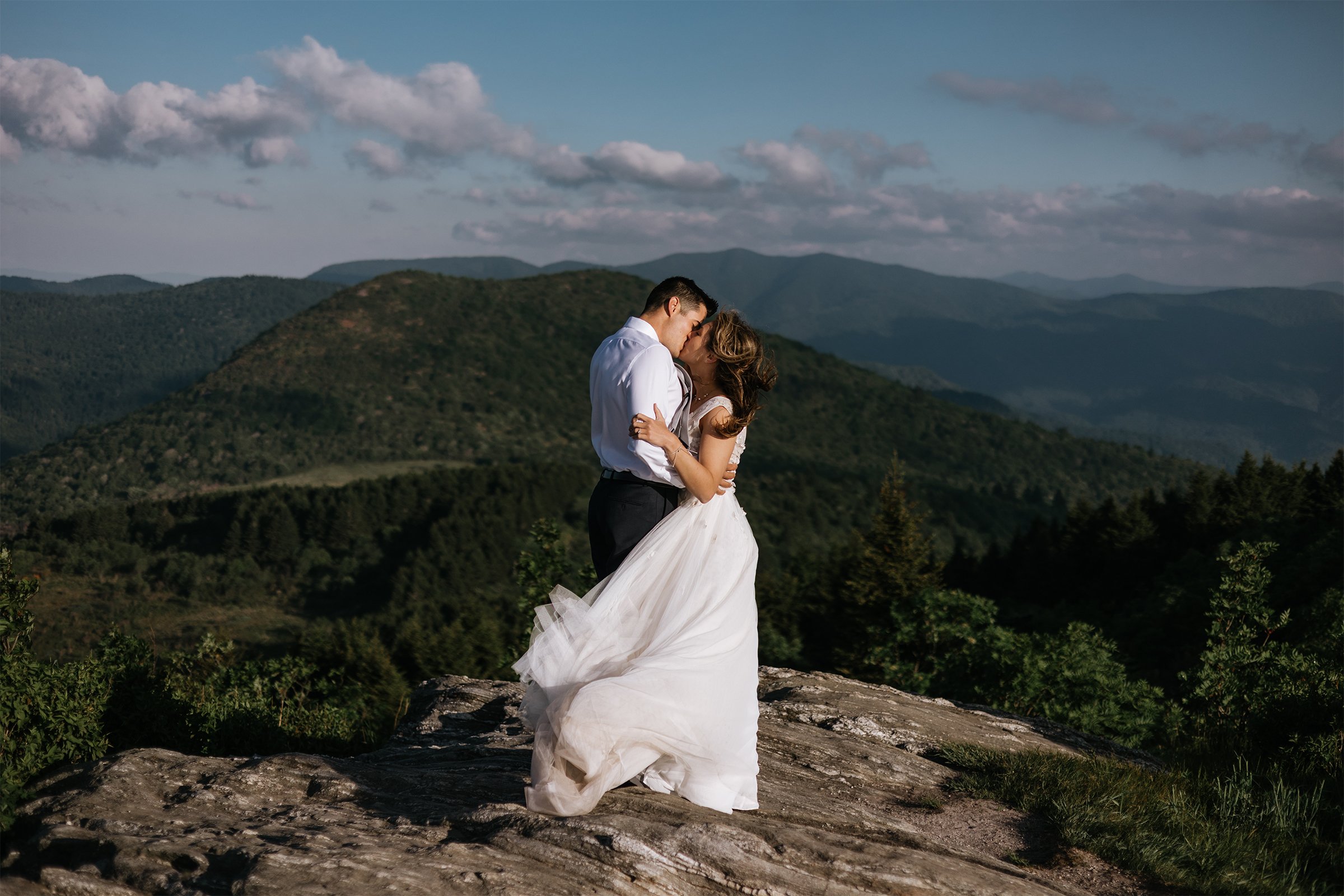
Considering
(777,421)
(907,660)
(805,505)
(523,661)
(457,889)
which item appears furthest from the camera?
(777,421)

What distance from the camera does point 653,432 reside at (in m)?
4.46

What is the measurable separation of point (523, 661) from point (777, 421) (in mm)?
169395

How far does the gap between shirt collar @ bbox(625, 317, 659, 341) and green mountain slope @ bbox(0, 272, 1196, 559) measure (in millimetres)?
103252

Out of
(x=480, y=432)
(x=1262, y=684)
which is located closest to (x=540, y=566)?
(x=1262, y=684)

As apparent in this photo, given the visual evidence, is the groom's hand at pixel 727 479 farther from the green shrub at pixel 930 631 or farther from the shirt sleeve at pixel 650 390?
the green shrub at pixel 930 631

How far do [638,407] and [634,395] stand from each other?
0.07 m

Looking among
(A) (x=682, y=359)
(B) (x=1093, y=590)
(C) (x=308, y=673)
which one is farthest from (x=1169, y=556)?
(A) (x=682, y=359)

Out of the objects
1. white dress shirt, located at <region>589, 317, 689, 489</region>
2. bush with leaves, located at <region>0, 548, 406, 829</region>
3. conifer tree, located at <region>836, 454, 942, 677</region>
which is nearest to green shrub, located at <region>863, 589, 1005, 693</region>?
conifer tree, located at <region>836, 454, 942, 677</region>

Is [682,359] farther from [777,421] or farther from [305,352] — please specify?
[305,352]

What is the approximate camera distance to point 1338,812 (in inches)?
216

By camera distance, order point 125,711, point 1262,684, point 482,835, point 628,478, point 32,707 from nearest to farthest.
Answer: point 482,835 → point 628,478 → point 32,707 → point 125,711 → point 1262,684

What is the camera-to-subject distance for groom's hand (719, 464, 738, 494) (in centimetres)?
490

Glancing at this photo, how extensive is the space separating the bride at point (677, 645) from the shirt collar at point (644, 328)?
0.24 metres

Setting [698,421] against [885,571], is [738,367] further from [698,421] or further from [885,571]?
[885,571]
